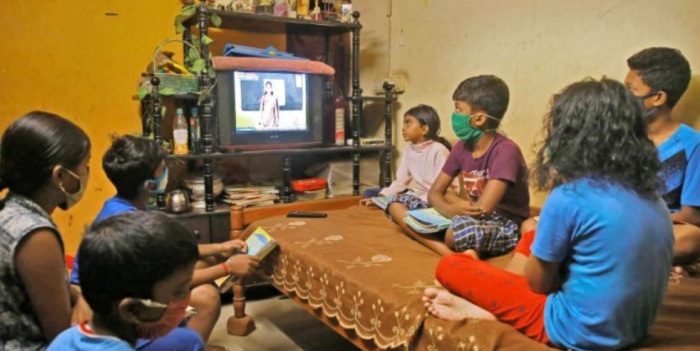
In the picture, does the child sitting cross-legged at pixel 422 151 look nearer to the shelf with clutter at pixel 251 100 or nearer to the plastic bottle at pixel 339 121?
the shelf with clutter at pixel 251 100

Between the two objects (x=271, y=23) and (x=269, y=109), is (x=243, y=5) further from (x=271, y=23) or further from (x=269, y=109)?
(x=269, y=109)

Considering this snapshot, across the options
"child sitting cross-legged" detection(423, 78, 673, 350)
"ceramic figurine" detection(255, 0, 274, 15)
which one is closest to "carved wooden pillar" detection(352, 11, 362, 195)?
"ceramic figurine" detection(255, 0, 274, 15)

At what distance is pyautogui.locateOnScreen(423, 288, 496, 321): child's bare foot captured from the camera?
132 centimetres

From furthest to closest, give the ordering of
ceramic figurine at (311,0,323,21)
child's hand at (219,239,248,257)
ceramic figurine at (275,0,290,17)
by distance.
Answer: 1. ceramic figurine at (311,0,323,21)
2. ceramic figurine at (275,0,290,17)
3. child's hand at (219,239,248,257)

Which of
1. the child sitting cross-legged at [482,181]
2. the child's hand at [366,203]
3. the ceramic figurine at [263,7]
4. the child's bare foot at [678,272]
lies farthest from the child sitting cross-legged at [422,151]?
the child's bare foot at [678,272]

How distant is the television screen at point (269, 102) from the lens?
2.87 m

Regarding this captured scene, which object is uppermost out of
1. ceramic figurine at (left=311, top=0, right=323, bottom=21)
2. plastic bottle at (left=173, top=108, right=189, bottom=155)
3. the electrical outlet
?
ceramic figurine at (left=311, top=0, right=323, bottom=21)

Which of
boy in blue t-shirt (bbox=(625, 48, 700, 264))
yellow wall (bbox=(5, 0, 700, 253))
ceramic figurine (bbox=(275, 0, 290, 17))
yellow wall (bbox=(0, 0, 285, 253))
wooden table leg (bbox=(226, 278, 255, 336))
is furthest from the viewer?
ceramic figurine (bbox=(275, 0, 290, 17))

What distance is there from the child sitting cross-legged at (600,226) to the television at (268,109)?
2011 millimetres

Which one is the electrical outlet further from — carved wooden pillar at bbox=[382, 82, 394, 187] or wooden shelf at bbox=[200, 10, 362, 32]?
wooden shelf at bbox=[200, 10, 362, 32]

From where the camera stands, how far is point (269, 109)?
Result: 2.96 m

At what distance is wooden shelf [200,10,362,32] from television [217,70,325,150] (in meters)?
0.31

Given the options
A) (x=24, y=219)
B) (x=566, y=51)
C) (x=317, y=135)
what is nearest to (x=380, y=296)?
(x=24, y=219)

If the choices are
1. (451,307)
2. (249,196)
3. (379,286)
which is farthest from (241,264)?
(249,196)
